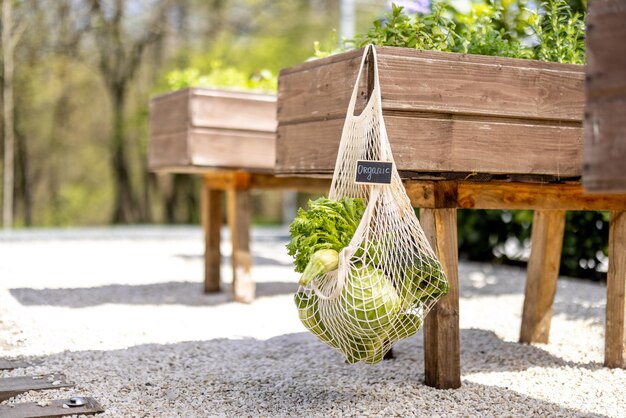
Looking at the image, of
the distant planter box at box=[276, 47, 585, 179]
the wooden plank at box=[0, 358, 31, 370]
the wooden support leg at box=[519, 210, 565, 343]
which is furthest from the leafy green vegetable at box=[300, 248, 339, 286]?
the wooden support leg at box=[519, 210, 565, 343]

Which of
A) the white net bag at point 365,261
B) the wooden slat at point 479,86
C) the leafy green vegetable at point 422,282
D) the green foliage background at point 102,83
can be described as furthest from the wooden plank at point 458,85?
the green foliage background at point 102,83

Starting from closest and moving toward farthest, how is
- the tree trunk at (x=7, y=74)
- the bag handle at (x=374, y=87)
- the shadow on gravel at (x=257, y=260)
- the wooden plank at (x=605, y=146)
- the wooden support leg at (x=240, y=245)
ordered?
1. the wooden plank at (x=605, y=146)
2. the bag handle at (x=374, y=87)
3. the wooden support leg at (x=240, y=245)
4. the shadow on gravel at (x=257, y=260)
5. the tree trunk at (x=7, y=74)

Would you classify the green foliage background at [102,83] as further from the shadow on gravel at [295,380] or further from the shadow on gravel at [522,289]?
the shadow on gravel at [295,380]

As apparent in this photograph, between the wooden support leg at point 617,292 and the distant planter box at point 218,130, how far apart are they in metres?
2.25

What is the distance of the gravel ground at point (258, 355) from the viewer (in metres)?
3.04

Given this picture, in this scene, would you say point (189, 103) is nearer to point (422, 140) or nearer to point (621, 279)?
point (422, 140)

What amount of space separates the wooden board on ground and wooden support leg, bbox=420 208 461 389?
1.08 m

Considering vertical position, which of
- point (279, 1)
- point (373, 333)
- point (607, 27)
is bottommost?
point (373, 333)

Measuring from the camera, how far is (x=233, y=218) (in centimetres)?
539

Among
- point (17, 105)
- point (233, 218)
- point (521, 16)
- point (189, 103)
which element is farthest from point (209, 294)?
point (17, 105)

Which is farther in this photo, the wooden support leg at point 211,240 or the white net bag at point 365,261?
the wooden support leg at point 211,240

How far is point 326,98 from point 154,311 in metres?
2.18

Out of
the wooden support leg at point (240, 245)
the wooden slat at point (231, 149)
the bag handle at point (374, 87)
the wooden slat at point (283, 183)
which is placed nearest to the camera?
the bag handle at point (374, 87)

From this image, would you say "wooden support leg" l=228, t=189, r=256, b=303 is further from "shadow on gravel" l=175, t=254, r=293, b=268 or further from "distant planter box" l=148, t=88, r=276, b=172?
"shadow on gravel" l=175, t=254, r=293, b=268
